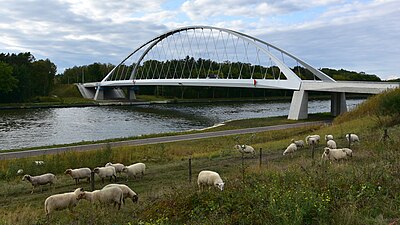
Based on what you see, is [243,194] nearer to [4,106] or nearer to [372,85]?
[372,85]

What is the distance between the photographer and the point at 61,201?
1014cm

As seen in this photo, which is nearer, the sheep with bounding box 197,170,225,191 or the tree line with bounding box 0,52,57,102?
the sheep with bounding box 197,170,225,191

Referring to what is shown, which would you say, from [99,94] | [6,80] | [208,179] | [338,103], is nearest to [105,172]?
[208,179]

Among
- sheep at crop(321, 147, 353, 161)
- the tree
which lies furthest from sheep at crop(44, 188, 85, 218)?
the tree

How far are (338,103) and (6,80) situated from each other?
6991cm

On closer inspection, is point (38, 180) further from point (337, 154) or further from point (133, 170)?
point (337, 154)

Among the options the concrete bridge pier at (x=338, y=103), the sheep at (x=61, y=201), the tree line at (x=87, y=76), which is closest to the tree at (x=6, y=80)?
the tree line at (x=87, y=76)

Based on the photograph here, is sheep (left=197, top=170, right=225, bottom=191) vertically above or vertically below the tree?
below

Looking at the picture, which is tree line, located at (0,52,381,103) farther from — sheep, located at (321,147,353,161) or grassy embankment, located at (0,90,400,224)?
grassy embankment, located at (0,90,400,224)

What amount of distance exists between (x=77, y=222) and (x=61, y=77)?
174 meters

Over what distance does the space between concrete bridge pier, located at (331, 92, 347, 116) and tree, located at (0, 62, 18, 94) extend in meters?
68.8

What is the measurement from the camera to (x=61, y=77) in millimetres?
171875

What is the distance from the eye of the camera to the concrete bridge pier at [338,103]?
56.5 metres

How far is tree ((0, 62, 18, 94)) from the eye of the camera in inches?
3428
